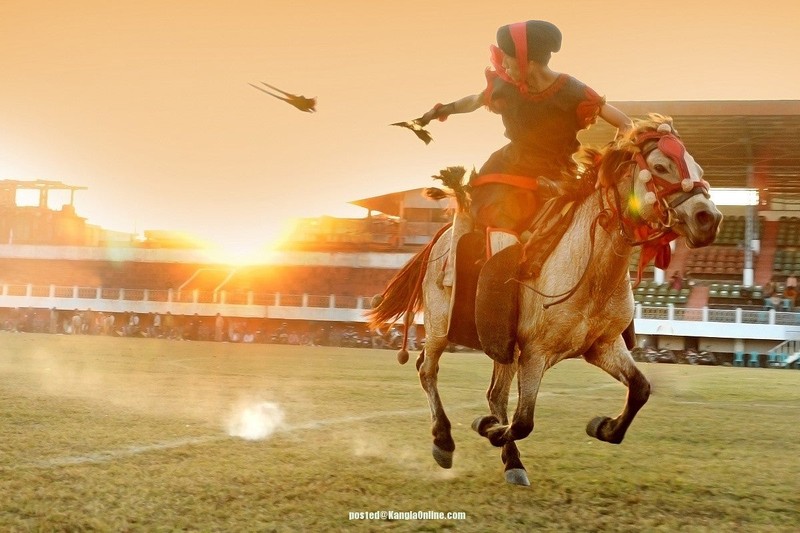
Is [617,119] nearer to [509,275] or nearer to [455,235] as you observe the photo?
[509,275]

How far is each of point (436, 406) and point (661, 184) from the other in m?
2.41

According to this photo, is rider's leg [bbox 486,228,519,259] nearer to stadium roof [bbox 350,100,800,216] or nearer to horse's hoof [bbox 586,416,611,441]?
horse's hoof [bbox 586,416,611,441]

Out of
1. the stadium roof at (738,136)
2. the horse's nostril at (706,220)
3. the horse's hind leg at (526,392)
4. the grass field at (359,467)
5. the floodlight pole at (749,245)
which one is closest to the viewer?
the grass field at (359,467)

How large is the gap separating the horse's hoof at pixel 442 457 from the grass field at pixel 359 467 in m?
0.08

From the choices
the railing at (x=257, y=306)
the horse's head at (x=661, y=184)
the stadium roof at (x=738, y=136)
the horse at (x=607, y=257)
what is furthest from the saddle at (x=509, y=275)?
the railing at (x=257, y=306)

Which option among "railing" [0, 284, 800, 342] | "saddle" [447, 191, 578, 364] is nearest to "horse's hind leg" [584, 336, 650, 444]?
"saddle" [447, 191, 578, 364]

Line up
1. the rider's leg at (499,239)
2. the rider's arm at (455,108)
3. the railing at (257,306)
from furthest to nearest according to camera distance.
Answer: the railing at (257,306) → the rider's arm at (455,108) → the rider's leg at (499,239)

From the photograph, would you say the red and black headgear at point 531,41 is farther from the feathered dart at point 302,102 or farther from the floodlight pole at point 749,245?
the floodlight pole at point 749,245

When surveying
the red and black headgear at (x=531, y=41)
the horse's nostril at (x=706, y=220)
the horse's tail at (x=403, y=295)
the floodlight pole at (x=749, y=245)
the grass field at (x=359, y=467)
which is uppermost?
the floodlight pole at (x=749, y=245)

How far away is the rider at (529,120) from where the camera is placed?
5.34 metres

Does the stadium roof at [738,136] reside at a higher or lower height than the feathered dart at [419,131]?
higher

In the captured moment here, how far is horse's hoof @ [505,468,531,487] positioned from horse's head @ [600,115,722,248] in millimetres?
1578

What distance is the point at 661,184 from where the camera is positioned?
452 cm

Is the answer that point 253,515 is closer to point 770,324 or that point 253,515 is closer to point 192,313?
point 770,324
